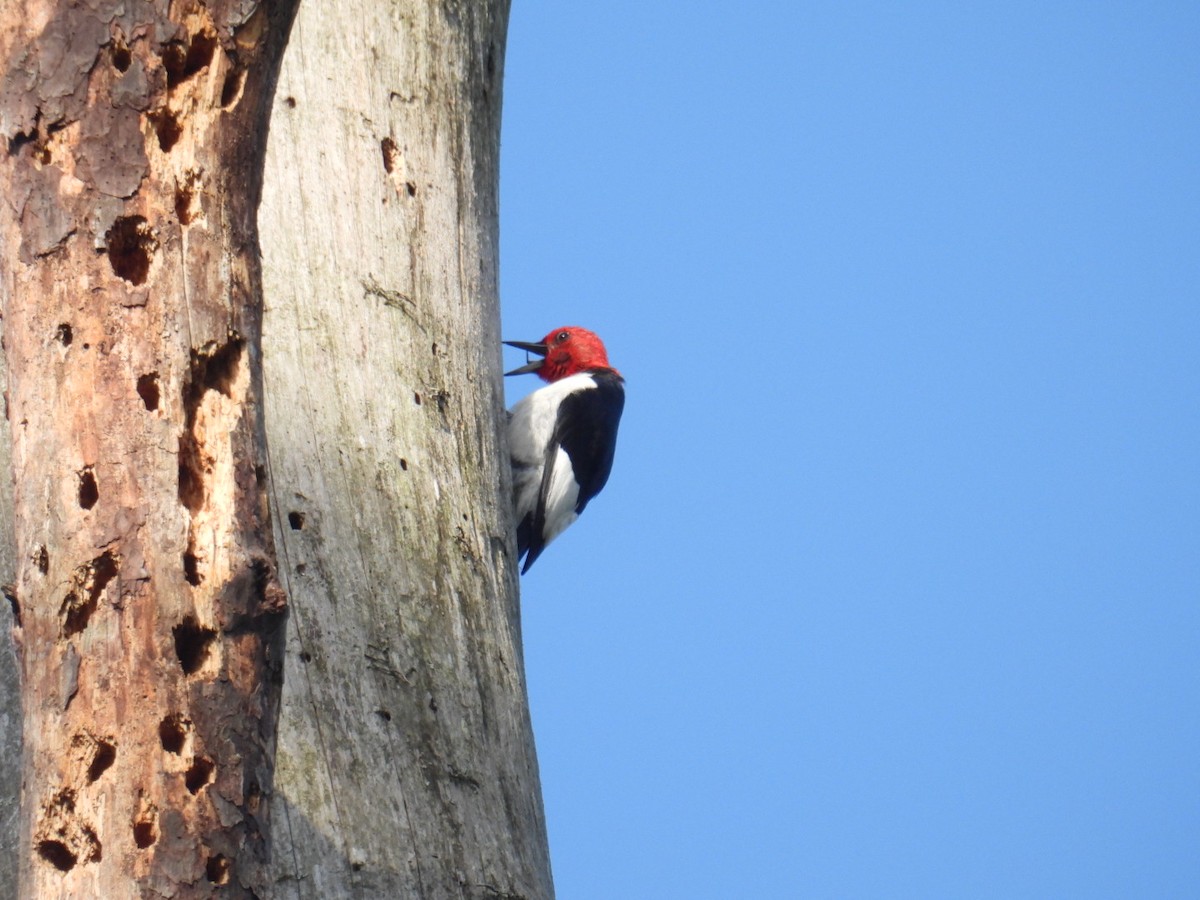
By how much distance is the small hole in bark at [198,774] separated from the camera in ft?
5.39

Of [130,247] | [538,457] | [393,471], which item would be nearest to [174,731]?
[130,247]

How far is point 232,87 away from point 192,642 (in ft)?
2.31

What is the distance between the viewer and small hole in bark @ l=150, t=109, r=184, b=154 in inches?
73.0

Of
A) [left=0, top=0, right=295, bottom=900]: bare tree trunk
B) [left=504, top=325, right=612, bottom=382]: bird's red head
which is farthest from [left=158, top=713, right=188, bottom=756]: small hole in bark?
[left=504, top=325, right=612, bottom=382]: bird's red head

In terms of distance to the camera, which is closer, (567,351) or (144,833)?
(144,833)

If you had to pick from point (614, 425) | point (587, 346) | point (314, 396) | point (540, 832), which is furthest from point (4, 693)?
point (587, 346)

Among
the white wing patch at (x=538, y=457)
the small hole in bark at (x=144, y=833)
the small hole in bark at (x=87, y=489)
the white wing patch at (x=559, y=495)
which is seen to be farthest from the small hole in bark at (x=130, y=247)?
the white wing patch at (x=559, y=495)

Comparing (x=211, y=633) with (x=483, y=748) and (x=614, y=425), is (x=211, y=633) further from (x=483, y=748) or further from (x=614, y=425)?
(x=614, y=425)

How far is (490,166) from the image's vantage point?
11.9ft

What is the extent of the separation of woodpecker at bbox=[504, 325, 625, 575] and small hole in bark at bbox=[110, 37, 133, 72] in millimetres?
3255

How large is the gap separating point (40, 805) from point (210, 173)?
79 cm

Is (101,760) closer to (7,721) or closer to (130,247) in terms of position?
(130,247)

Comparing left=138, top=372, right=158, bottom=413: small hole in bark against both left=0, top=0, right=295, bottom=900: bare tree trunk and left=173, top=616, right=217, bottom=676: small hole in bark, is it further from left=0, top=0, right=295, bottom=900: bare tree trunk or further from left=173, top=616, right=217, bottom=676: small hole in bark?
left=173, top=616, right=217, bottom=676: small hole in bark

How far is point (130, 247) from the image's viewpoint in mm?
1833
